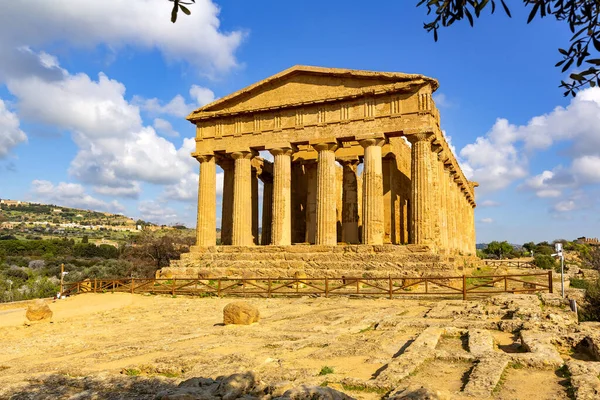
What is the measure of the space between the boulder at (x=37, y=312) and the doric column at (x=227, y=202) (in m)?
16.0

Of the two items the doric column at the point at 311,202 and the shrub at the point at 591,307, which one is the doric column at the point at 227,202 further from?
the shrub at the point at 591,307

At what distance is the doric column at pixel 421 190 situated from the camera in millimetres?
23141

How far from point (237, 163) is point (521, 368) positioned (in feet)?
77.3

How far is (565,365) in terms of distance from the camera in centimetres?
638

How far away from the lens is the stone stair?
21436 millimetres

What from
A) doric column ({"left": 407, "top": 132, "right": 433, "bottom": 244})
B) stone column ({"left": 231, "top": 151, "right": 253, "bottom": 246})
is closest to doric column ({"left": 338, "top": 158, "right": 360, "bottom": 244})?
stone column ({"left": 231, "top": 151, "right": 253, "bottom": 246})

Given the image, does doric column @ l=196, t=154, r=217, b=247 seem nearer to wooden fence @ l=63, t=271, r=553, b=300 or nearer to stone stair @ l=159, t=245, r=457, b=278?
stone stair @ l=159, t=245, r=457, b=278

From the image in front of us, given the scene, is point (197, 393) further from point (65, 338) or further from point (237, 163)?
point (237, 163)

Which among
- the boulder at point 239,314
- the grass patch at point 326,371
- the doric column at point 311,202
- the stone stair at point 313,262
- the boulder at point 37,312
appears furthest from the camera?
the doric column at point 311,202

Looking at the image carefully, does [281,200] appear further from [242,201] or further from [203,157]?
[203,157]

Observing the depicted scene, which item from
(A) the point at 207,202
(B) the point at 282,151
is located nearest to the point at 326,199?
(B) the point at 282,151

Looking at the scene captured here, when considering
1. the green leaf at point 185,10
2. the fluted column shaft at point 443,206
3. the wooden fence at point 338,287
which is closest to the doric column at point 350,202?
the fluted column shaft at point 443,206

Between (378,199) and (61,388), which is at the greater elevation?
(378,199)

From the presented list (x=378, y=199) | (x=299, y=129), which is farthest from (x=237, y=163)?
(x=378, y=199)
